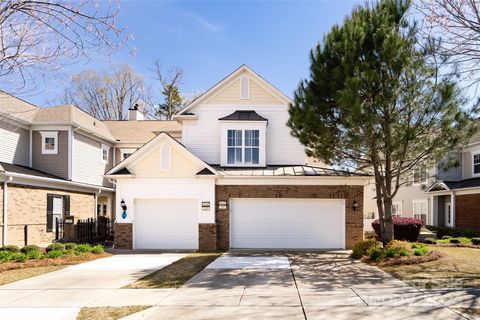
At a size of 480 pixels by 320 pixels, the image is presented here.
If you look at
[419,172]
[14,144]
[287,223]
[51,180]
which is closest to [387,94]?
[419,172]

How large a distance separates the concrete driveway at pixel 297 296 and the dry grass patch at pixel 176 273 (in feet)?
1.14

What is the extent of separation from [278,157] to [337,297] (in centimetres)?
1171

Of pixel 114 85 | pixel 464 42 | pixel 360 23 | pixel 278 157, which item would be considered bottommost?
pixel 278 157

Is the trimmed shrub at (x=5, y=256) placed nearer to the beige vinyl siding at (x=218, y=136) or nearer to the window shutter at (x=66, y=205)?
the window shutter at (x=66, y=205)

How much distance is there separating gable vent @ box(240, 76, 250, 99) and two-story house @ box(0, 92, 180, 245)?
7763 millimetres

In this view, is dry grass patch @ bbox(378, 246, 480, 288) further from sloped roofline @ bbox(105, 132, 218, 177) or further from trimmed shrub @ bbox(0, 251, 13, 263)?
trimmed shrub @ bbox(0, 251, 13, 263)

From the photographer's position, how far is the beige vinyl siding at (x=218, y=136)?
19484 millimetres

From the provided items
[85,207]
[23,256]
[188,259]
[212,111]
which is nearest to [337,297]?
[188,259]

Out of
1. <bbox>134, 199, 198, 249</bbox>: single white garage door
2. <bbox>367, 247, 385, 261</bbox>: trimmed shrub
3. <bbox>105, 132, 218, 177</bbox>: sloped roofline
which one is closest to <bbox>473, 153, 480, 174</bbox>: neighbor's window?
<bbox>367, 247, 385, 261</bbox>: trimmed shrub

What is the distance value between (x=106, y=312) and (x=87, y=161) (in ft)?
56.9

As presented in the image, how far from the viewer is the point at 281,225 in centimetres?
1730

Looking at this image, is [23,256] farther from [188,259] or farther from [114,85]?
[114,85]

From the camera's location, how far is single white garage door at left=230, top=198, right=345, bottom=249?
56.3 ft

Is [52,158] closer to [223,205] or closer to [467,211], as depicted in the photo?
[223,205]
